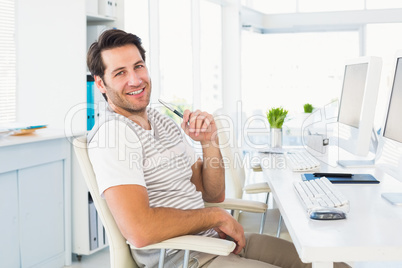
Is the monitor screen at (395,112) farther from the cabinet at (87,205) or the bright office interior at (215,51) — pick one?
the cabinet at (87,205)

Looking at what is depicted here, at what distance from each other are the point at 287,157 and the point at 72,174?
55.8 inches

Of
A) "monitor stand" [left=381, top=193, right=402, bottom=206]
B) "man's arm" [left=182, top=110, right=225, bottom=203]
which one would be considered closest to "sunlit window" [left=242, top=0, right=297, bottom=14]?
"man's arm" [left=182, top=110, right=225, bottom=203]

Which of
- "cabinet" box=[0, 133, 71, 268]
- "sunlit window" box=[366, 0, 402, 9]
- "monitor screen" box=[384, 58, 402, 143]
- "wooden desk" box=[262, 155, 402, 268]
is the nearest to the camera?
"wooden desk" box=[262, 155, 402, 268]

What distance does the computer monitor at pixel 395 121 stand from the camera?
1.78 meters

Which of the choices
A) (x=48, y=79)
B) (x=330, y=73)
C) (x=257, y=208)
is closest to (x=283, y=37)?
(x=330, y=73)

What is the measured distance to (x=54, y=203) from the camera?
2871 millimetres

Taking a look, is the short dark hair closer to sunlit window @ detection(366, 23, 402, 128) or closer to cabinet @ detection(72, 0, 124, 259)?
cabinet @ detection(72, 0, 124, 259)

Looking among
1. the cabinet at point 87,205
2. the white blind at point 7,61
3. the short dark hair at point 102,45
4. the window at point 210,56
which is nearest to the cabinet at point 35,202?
the cabinet at point 87,205

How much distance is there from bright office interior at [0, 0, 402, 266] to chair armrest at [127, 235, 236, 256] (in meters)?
0.86

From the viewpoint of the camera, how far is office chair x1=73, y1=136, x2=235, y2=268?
4.55 feet

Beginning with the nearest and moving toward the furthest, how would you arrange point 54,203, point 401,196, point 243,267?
point 243,267, point 401,196, point 54,203

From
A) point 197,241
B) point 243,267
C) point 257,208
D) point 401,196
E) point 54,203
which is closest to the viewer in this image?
point 197,241

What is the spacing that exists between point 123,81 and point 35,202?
4.40 feet

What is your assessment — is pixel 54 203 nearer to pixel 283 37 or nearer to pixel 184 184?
pixel 184 184
